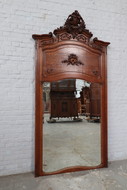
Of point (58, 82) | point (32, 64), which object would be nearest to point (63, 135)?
point (58, 82)

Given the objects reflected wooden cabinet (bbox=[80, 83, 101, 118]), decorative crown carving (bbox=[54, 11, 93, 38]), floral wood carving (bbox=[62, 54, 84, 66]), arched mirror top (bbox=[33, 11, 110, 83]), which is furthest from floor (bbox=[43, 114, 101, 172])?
decorative crown carving (bbox=[54, 11, 93, 38])

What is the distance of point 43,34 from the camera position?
2.06 meters

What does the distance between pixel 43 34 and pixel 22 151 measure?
1.49 meters

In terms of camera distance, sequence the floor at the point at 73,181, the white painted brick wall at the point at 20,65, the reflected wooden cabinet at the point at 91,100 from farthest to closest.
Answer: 1. the reflected wooden cabinet at the point at 91,100
2. the white painted brick wall at the point at 20,65
3. the floor at the point at 73,181

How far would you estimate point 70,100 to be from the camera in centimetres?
226

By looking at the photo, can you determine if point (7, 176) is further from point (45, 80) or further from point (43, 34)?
point (43, 34)

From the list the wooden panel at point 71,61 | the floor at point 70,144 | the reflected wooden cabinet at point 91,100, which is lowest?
the floor at point 70,144

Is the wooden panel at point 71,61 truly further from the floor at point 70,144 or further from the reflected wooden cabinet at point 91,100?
A: the floor at point 70,144

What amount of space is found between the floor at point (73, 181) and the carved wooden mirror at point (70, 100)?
113 mm

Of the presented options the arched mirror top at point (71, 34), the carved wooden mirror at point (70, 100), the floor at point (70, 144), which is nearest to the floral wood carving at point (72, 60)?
the carved wooden mirror at point (70, 100)

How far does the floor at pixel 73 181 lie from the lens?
1766 millimetres

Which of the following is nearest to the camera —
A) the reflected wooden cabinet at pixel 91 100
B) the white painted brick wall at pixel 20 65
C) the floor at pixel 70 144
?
the white painted brick wall at pixel 20 65

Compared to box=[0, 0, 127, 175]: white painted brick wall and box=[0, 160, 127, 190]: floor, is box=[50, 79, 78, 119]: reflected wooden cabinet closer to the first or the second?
box=[0, 0, 127, 175]: white painted brick wall

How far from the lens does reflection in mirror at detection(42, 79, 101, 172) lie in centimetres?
213
